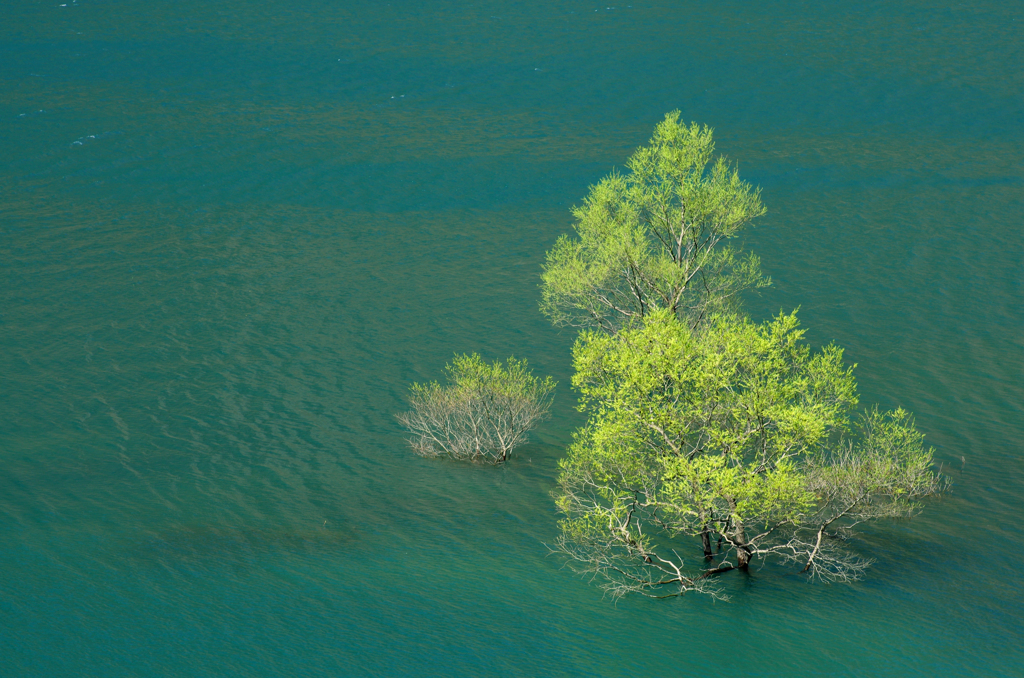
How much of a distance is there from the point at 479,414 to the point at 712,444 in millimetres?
12958

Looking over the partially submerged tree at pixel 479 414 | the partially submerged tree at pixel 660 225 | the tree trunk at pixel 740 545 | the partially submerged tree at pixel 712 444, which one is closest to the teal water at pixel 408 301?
the tree trunk at pixel 740 545

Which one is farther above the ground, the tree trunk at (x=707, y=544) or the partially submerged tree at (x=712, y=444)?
the partially submerged tree at (x=712, y=444)

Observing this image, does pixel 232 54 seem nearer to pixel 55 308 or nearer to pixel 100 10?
pixel 100 10

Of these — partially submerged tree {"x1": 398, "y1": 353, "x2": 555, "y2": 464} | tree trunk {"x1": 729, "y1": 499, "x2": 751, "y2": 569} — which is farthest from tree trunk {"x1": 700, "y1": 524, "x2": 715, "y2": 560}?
partially submerged tree {"x1": 398, "y1": 353, "x2": 555, "y2": 464}

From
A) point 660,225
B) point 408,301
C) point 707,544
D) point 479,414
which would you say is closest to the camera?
point 707,544

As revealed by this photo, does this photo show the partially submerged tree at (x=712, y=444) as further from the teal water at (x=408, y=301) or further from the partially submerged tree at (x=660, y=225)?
the partially submerged tree at (x=660, y=225)

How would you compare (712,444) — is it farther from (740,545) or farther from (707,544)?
(707,544)

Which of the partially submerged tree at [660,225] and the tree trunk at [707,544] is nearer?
the tree trunk at [707,544]

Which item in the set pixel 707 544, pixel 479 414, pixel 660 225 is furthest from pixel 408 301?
pixel 707 544

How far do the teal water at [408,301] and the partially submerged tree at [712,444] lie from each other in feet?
4.72

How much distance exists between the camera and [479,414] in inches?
1496

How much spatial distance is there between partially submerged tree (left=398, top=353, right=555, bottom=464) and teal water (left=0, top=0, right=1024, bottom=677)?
1.29 m

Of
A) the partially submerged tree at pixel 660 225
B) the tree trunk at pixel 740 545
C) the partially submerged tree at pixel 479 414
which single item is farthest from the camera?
the partially submerged tree at pixel 479 414

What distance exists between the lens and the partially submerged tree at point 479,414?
3756 cm
